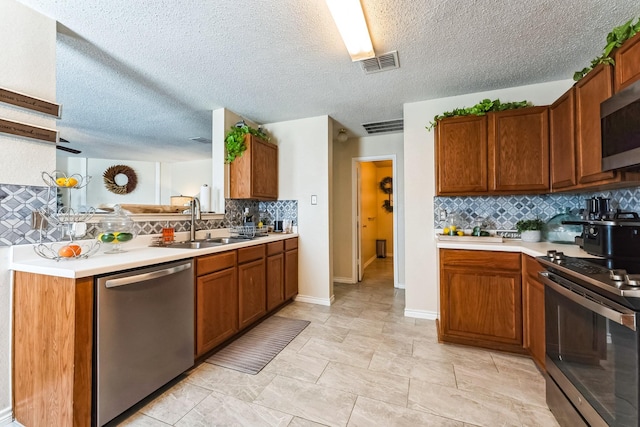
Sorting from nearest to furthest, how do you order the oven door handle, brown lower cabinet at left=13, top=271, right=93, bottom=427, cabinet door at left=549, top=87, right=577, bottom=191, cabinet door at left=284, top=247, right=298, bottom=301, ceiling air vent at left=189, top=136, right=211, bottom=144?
the oven door handle → brown lower cabinet at left=13, top=271, right=93, bottom=427 → cabinet door at left=549, top=87, right=577, bottom=191 → cabinet door at left=284, top=247, right=298, bottom=301 → ceiling air vent at left=189, top=136, right=211, bottom=144

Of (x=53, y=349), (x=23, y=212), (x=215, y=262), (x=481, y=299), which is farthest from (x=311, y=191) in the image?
(x=53, y=349)

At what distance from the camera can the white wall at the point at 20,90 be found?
1515 mm

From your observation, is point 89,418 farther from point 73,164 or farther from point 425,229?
point 73,164

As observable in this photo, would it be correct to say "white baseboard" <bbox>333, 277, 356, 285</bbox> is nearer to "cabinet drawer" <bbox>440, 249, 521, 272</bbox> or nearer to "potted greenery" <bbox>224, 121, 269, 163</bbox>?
"cabinet drawer" <bbox>440, 249, 521, 272</bbox>

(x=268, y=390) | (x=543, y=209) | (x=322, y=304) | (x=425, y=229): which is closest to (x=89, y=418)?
(x=268, y=390)

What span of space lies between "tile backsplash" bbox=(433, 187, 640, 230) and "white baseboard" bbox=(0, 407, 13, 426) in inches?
143

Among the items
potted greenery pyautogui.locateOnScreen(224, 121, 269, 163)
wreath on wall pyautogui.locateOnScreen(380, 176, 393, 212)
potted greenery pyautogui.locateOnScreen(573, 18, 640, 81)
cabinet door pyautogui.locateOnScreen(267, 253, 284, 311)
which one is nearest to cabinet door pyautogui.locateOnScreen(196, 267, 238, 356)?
cabinet door pyautogui.locateOnScreen(267, 253, 284, 311)

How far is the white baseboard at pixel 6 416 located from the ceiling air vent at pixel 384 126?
4188 mm

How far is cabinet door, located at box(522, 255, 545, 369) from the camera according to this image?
185 cm

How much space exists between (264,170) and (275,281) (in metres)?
1.44

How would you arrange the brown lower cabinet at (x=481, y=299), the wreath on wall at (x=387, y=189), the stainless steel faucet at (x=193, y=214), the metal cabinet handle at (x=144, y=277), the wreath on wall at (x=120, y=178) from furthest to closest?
the wreath on wall at (x=387, y=189) < the wreath on wall at (x=120, y=178) < the stainless steel faucet at (x=193, y=214) < the brown lower cabinet at (x=481, y=299) < the metal cabinet handle at (x=144, y=277)

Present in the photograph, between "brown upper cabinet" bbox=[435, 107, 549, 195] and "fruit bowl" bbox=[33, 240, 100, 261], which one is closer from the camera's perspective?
"fruit bowl" bbox=[33, 240, 100, 261]

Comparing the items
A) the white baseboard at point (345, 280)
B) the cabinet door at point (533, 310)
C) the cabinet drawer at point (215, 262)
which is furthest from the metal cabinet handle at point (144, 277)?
the white baseboard at point (345, 280)

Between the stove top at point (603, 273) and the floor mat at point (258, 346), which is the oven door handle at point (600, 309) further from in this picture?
the floor mat at point (258, 346)
